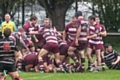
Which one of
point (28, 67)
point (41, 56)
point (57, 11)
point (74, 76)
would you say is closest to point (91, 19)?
point (41, 56)

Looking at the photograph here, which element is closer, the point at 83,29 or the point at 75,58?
the point at 83,29

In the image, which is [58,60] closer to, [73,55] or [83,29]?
[73,55]

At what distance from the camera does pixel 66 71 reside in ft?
55.3

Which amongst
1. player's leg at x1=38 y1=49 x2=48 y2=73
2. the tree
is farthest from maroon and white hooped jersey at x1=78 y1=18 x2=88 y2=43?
→ the tree

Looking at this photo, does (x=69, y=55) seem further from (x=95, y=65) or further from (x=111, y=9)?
(x=111, y=9)

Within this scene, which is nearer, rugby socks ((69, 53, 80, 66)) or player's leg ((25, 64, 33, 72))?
rugby socks ((69, 53, 80, 66))

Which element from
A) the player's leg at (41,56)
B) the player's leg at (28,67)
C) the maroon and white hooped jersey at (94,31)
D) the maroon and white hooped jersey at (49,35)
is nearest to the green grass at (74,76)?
the player's leg at (41,56)

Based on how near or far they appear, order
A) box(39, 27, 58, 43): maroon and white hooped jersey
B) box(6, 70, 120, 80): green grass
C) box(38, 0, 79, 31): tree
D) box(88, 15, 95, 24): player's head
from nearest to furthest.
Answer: box(6, 70, 120, 80): green grass → box(39, 27, 58, 43): maroon and white hooped jersey → box(88, 15, 95, 24): player's head → box(38, 0, 79, 31): tree

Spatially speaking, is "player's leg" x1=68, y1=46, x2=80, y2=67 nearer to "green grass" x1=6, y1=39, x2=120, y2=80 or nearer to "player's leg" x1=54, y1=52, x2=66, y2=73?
"player's leg" x1=54, y1=52, x2=66, y2=73

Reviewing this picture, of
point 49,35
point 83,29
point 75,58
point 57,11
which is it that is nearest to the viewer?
point 49,35

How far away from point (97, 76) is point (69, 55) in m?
1.77

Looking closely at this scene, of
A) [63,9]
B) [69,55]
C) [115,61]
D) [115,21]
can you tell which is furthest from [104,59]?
[115,21]

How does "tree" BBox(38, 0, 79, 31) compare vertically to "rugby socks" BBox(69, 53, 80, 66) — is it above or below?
above

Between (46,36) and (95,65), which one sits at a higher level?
(46,36)
